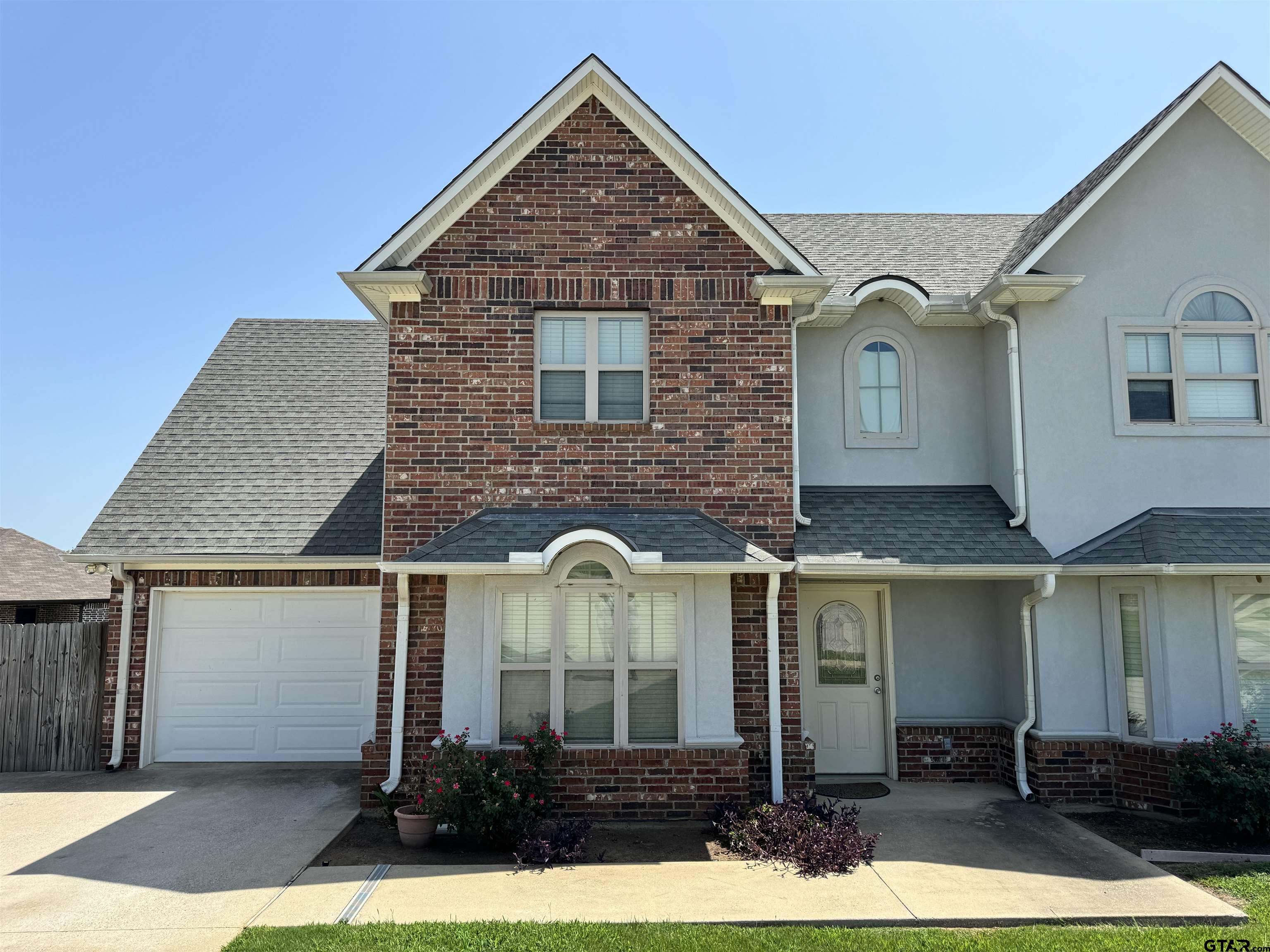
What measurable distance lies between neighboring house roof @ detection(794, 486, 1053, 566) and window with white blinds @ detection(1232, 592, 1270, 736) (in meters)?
2.08

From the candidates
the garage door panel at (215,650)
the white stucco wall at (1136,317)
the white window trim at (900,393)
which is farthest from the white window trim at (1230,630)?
the garage door panel at (215,650)

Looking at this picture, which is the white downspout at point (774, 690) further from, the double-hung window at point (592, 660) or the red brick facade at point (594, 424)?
the double-hung window at point (592, 660)

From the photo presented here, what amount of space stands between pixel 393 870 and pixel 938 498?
7.41 metres

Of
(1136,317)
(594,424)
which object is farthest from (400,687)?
(1136,317)

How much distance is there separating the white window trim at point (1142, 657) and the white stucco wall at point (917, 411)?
215 centimetres

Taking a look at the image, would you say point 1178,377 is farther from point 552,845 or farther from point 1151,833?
point 552,845

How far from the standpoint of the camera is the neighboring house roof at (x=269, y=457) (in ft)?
38.3

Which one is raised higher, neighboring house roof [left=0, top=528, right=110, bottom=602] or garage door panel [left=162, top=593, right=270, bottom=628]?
neighboring house roof [left=0, top=528, right=110, bottom=602]

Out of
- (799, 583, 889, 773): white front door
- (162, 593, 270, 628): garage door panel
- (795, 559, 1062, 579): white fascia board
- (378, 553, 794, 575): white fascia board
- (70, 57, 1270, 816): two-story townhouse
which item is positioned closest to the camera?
(378, 553, 794, 575): white fascia board

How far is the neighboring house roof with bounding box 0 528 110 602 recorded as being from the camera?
20266 millimetres

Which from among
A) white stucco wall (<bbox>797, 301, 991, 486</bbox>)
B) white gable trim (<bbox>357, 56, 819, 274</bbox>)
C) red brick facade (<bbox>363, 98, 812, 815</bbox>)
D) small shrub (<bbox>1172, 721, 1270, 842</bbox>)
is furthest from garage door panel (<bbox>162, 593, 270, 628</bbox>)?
small shrub (<bbox>1172, 721, 1270, 842</bbox>)

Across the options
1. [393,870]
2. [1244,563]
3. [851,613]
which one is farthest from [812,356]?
[393,870]

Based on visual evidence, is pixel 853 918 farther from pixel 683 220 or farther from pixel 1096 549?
pixel 683 220

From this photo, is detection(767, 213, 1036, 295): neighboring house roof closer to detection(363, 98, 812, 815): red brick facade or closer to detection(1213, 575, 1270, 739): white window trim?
detection(363, 98, 812, 815): red brick facade
